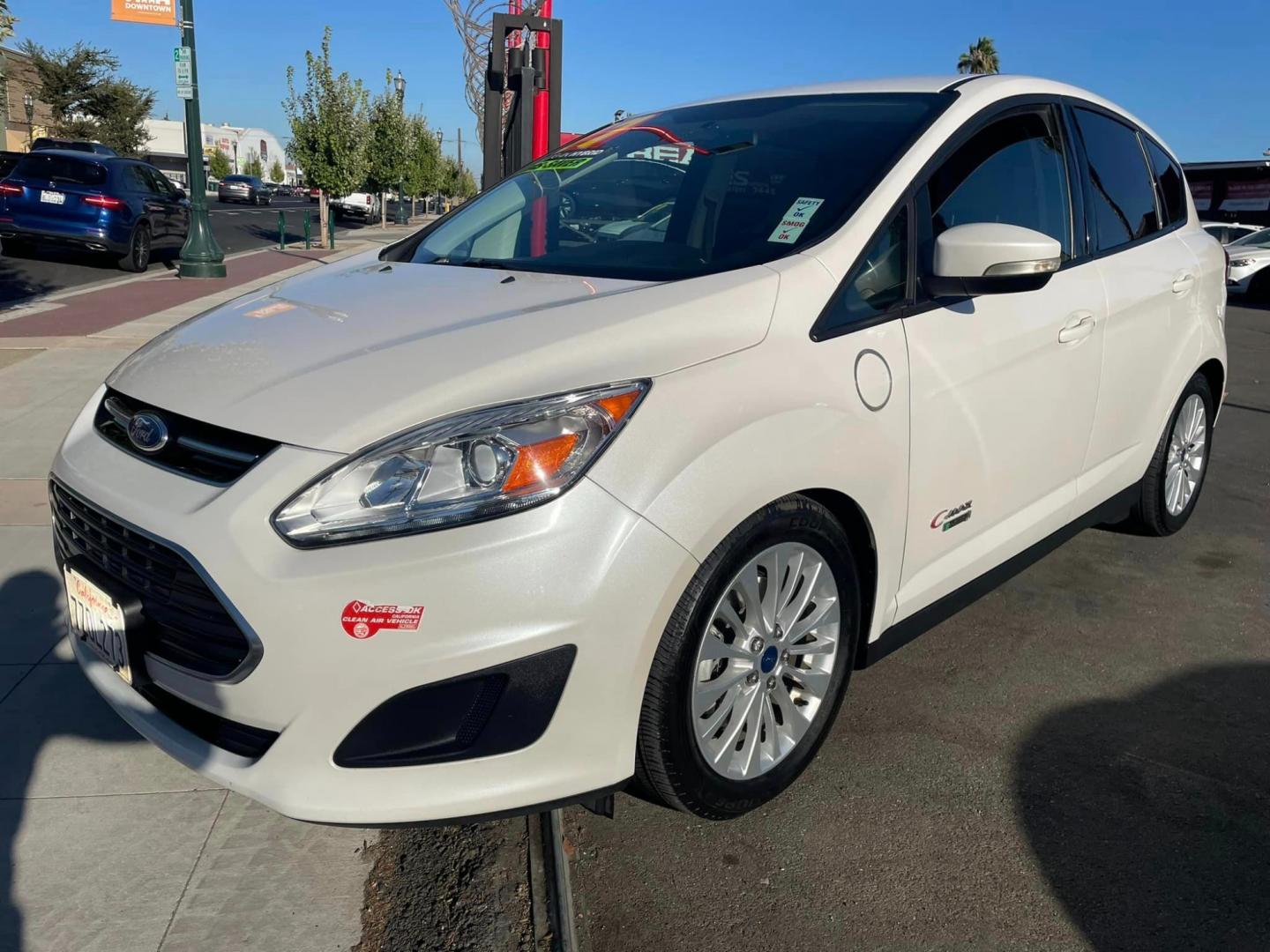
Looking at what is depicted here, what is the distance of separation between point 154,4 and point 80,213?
458 centimetres

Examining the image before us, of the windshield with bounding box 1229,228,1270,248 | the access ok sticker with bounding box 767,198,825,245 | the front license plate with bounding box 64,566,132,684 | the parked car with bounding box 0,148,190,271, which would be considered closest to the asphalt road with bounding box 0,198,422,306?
the parked car with bounding box 0,148,190,271

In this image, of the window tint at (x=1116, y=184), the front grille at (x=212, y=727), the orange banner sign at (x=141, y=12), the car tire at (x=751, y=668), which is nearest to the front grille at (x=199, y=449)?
the front grille at (x=212, y=727)

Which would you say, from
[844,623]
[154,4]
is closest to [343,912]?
[844,623]

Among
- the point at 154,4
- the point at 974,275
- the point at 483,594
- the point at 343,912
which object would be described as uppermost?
the point at 154,4

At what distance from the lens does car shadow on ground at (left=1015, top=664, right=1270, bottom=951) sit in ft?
7.57

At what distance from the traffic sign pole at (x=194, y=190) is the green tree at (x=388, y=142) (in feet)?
63.6

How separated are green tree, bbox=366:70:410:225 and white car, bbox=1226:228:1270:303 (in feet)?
80.5

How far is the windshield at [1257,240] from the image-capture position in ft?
62.5

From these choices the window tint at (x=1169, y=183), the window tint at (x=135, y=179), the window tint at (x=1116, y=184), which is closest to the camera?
the window tint at (x=1116, y=184)

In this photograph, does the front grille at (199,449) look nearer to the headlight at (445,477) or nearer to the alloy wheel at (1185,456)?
the headlight at (445,477)

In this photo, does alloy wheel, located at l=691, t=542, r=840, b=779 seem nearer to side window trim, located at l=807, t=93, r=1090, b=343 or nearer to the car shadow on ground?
side window trim, located at l=807, t=93, r=1090, b=343

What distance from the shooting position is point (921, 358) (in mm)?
2705

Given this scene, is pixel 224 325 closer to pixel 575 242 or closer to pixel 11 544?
pixel 575 242

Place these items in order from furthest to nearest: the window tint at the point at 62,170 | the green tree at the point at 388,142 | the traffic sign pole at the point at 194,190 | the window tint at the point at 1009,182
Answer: the green tree at the point at 388,142, the window tint at the point at 62,170, the traffic sign pole at the point at 194,190, the window tint at the point at 1009,182
